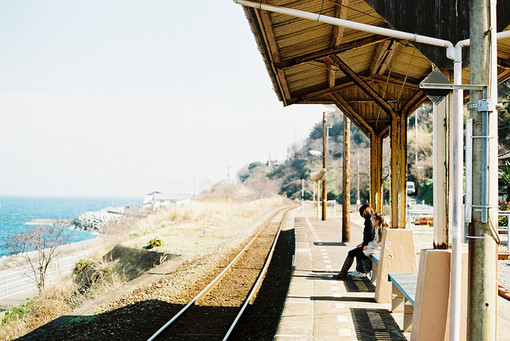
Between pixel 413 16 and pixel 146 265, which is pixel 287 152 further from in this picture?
pixel 413 16

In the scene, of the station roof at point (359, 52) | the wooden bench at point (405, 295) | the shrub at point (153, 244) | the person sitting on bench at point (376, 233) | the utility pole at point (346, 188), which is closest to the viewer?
the station roof at point (359, 52)

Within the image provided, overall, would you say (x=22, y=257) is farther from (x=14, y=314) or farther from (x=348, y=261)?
(x=348, y=261)

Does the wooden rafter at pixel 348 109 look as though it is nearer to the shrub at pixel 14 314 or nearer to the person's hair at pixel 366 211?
the person's hair at pixel 366 211

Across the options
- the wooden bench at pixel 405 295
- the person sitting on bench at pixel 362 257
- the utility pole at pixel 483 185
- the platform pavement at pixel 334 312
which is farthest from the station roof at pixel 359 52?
the platform pavement at pixel 334 312

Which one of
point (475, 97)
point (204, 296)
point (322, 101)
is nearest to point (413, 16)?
point (475, 97)

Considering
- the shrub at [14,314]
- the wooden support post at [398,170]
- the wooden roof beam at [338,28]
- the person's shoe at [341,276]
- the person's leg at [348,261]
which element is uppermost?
the wooden roof beam at [338,28]

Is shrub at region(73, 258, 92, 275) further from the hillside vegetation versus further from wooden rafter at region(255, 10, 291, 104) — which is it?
wooden rafter at region(255, 10, 291, 104)

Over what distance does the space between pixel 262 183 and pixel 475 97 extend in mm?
93745

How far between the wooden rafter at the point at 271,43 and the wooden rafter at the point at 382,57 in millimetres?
1605

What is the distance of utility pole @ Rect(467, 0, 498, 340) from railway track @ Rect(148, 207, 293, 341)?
498cm

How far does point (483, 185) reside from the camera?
14.2ft

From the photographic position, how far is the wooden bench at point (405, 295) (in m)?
6.49

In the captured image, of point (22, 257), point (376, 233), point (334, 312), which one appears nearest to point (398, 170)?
point (376, 233)

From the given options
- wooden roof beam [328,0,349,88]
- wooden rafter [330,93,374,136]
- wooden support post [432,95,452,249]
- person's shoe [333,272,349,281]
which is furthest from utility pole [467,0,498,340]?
wooden rafter [330,93,374,136]
